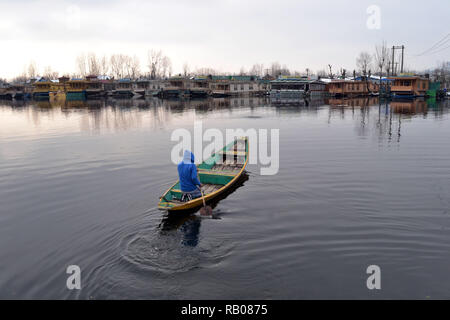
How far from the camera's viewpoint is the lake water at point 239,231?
781 centimetres

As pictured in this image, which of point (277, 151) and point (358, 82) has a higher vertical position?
point (358, 82)

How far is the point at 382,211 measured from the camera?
460 inches

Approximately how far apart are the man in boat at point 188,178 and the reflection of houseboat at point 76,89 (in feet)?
314

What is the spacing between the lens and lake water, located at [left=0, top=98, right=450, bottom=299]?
7812mm

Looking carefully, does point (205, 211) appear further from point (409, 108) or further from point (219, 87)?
point (219, 87)

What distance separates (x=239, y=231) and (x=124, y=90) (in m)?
99.4

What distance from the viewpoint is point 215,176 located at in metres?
14.1

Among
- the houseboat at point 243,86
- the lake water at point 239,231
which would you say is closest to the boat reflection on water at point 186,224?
the lake water at point 239,231

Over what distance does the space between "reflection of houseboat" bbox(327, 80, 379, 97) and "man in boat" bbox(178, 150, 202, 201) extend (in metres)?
80.6

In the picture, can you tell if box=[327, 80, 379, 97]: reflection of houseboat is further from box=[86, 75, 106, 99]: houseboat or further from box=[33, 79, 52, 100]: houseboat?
box=[33, 79, 52, 100]: houseboat

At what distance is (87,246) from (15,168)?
11574 millimetres

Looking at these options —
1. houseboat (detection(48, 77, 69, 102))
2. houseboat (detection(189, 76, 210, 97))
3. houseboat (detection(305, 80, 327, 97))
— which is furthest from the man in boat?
houseboat (detection(48, 77, 69, 102))
